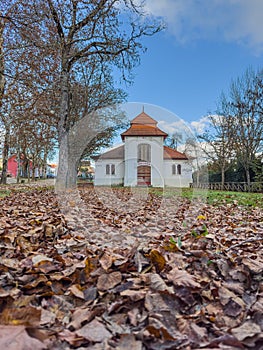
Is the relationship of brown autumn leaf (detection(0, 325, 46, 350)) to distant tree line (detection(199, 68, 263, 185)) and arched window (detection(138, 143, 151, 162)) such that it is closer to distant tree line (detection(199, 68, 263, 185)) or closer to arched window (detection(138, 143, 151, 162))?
distant tree line (detection(199, 68, 263, 185))

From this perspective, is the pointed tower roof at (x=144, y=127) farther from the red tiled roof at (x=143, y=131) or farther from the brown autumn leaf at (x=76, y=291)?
the brown autumn leaf at (x=76, y=291)

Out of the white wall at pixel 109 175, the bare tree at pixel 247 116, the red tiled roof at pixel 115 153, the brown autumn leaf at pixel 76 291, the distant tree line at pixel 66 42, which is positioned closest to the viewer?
the brown autumn leaf at pixel 76 291

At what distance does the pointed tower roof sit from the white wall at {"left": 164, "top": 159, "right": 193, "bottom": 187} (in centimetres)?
250

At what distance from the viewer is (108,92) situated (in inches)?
576

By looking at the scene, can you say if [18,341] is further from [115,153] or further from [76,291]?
[115,153]

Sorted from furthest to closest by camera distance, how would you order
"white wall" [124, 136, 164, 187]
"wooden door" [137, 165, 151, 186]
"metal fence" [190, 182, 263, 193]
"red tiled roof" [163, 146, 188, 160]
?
"wooden door" [137, 165, 151, 186], "red tiled roof" [163, 146, 188, 160], "white wall" [124, 136, 164, 187], "metal fence" [190, 182, 263, 193]

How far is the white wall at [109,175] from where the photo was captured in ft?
70.8

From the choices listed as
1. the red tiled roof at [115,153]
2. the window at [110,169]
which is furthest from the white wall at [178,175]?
the window at [110,169]

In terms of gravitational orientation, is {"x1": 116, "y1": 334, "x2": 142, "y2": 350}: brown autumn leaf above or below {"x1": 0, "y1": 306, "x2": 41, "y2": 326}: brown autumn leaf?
below

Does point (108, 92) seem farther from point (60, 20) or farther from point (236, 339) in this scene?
point (236, 339)

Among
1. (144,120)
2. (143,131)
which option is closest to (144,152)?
(143,131)

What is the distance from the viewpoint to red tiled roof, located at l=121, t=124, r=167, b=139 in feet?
58.1

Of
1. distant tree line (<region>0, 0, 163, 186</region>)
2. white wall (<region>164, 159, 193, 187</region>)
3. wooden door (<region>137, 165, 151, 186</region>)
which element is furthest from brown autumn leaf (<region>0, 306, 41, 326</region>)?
wooden door (<region>137, 165, 151, 186</region>)

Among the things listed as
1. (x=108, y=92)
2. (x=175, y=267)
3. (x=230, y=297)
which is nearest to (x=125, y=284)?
(x=175, y=267)
